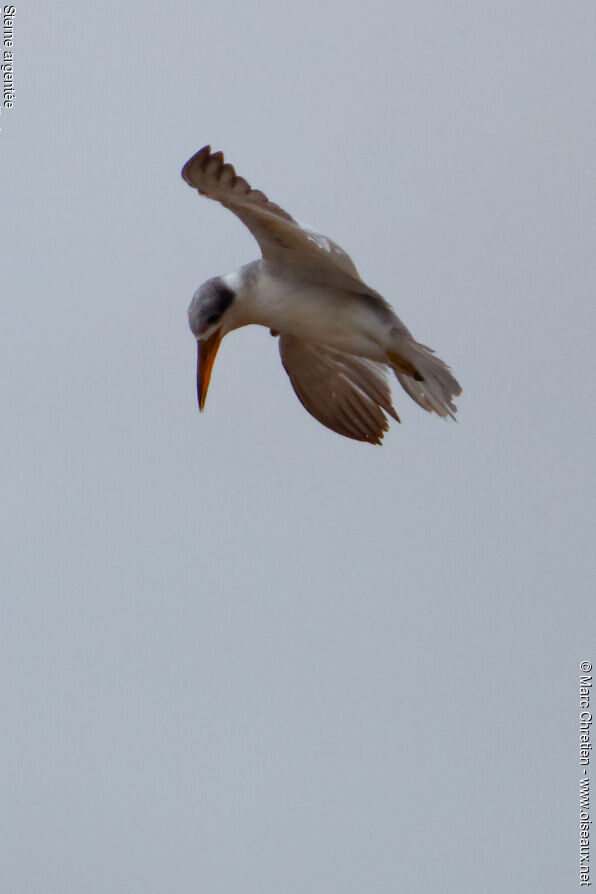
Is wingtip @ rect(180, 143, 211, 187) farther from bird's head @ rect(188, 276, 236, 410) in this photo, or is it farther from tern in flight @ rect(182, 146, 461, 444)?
bird's head @ rect(188, 276, 236, 410)

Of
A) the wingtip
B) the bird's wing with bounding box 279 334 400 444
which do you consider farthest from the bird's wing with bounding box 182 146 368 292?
the bird's wing with bounding box 279 334 400 444

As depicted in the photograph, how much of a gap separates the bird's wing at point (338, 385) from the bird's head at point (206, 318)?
0.98 m

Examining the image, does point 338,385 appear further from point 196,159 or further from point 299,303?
point 196,159

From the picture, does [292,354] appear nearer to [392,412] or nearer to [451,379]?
[392,412]

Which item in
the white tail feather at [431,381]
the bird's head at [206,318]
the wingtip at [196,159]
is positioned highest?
the wingtip at [196,159]

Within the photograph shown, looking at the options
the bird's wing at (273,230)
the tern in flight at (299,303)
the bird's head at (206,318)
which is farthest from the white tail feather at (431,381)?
the bird's head at (206,318)

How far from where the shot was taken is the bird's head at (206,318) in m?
5.03

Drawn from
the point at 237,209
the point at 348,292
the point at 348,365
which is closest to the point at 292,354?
the point at 348,365

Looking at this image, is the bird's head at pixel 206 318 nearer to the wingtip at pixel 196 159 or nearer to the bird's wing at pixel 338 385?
the wingtip at pixel 196 159

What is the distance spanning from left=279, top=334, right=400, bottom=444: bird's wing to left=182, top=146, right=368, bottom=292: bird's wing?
0.75 meters

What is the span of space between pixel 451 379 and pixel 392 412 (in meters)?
0.65

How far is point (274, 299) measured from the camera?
205 inches

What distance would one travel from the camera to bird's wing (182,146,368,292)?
463 cm

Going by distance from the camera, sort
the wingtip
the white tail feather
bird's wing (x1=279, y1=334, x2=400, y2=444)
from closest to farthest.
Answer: the wingtip
the white tail feather
bird's wing (x1=279, y1=334, x2=400, y2=444)
